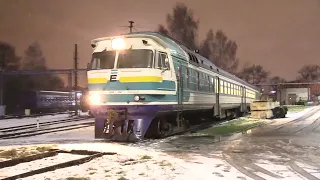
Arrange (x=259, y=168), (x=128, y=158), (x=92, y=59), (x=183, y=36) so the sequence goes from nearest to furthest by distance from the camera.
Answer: (x=259, y=168) < (x=128, y=158) < (x=92, y=59) < (x=183, y=36)

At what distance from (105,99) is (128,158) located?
4277 mm

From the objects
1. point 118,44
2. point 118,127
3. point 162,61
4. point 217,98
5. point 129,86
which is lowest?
point 118,127

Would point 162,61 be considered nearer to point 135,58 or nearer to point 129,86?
point 135,58

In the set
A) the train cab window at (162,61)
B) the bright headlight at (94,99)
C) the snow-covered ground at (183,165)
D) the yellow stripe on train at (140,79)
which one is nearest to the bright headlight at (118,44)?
the yellow stripe on train at (140,79)

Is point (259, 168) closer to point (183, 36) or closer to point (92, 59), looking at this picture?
point (92, 59)

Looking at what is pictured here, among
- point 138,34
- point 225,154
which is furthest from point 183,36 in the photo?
point 225,154

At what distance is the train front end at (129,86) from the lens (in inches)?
539

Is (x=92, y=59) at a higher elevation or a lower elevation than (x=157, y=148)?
higher

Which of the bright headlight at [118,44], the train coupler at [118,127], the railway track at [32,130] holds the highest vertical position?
the bright headlight at [118,44]

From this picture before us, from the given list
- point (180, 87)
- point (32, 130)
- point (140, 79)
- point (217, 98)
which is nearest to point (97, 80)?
point (140, 79)

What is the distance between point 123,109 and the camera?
13883mm

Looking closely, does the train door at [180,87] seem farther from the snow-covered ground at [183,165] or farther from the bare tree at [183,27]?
the bare tree at [183,27]

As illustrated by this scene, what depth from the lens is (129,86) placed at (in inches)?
541

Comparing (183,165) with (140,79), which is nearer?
(183,165)
